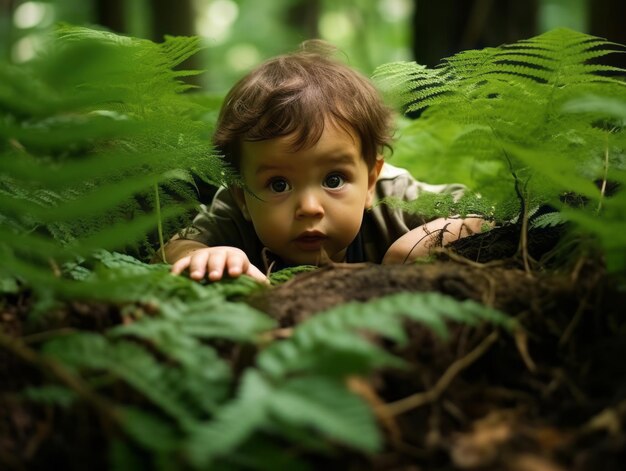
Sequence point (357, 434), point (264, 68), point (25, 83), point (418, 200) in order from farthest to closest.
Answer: point (264, 68)
point (418, 200)
point (25, 83)
point (357, 434)

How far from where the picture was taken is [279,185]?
8.45 feet

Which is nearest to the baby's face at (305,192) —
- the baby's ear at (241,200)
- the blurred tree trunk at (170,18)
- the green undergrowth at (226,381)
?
the baby's ear at (241,200)

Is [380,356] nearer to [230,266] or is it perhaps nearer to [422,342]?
[422,342]

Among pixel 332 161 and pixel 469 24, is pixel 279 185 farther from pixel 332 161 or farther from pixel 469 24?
pixel 469 24

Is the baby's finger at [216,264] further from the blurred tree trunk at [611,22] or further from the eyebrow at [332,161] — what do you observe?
the blurred tree trunk at [611,22]

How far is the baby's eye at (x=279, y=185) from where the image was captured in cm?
257

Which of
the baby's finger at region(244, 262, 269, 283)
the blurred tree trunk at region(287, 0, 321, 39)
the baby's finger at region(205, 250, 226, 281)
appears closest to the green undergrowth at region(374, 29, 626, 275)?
the baby's finger at region(244, 262, 269, 283)

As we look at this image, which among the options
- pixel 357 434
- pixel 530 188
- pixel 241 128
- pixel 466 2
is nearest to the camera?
pixel 357 434

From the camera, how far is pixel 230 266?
6.22 feet

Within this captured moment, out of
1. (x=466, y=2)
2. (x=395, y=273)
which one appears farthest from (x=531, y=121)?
(x=466, y=2)

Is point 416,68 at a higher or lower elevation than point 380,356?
higher

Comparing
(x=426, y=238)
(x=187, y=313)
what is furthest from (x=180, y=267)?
(x=426, y=238)

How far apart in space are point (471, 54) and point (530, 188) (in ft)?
1.88

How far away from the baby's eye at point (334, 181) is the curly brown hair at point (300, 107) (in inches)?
7.6
